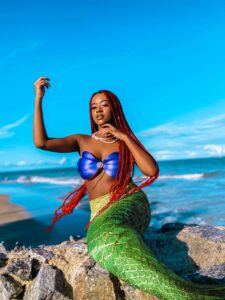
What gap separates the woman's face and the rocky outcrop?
45.0 inches

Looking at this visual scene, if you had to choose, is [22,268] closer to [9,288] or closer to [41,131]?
[9,288]

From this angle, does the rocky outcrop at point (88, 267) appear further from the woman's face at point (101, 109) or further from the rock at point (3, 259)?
the woman's face at point (101, 109)

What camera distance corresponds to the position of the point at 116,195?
3824mm

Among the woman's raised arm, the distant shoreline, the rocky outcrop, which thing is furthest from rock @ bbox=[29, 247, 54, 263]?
the distant shoreline

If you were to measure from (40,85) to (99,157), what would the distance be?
2.65 feet

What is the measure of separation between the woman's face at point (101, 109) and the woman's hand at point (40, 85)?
46cm

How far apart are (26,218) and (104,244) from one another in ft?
28.2

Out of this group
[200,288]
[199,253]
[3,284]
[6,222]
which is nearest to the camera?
[200,288]

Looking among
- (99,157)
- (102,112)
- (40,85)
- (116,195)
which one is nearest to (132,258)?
(116,195)

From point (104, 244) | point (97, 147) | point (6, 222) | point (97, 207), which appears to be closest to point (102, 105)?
point (97, 147)

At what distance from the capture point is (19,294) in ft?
12.3

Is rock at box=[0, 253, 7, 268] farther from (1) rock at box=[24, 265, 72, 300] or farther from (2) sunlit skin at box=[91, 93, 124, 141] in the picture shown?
(2) sunlit skin at box=[91, 93, 124, 141]

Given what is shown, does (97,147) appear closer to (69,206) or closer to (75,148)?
(75,148)

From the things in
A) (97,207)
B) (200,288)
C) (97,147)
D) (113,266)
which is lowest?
(200,288)
